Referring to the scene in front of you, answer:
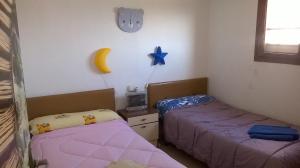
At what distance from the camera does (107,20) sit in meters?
2.98

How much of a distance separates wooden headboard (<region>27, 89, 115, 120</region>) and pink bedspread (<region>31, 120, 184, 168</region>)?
0.39 metres

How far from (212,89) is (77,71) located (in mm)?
2079

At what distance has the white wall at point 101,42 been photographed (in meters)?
2.66

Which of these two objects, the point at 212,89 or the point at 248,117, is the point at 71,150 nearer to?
the point at 248,117

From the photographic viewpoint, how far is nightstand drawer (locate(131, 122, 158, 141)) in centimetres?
303

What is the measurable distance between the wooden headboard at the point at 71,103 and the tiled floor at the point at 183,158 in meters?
0.95

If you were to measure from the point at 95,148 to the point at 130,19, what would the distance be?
1676 millimetres

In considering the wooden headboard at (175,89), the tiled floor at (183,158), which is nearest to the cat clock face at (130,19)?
the wooden headboard at (175,89)

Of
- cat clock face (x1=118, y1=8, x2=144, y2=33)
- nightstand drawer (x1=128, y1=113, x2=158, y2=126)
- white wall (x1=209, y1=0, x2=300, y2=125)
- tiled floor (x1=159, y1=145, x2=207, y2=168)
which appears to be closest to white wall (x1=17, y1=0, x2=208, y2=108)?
cat clock face (x1=118, y1=8, x2=144, y2=33)

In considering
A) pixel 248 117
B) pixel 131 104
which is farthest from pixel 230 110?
pixel 131 104

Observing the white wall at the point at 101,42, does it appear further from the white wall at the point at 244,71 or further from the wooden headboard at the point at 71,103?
the white wall at the point at 244,71

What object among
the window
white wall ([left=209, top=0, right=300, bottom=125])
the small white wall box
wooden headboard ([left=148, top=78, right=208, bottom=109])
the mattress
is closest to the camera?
the mattress

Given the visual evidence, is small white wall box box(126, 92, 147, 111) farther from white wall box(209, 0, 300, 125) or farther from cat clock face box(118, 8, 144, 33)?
Result: white wall box(209, 0, 300, 125)

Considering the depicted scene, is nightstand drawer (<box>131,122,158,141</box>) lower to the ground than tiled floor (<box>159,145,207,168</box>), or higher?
higher
